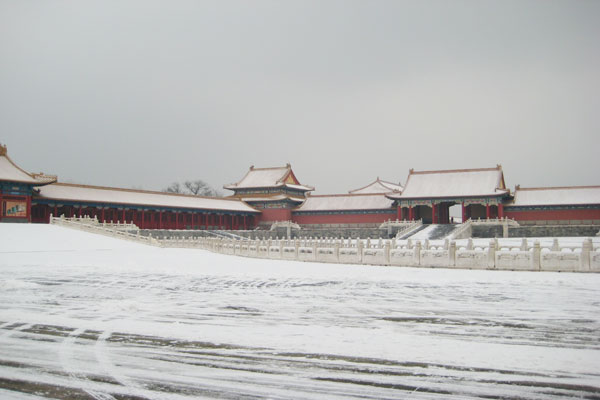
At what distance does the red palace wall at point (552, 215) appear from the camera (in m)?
48.8

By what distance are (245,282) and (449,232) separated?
→ 107ft

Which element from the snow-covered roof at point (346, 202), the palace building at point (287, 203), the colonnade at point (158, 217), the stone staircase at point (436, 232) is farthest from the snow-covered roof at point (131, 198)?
the stone staircase at point (436, 232)

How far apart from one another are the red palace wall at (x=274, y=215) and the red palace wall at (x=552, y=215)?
24747mm

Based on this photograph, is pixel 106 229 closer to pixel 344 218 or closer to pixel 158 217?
pixel 158 217

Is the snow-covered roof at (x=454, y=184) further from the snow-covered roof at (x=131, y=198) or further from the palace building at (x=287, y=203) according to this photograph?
Answer: the snow-covered roof at (x=131, y=198)

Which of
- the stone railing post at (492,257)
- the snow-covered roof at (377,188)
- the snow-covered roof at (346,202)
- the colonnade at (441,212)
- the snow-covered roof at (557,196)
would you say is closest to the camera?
the stone railing post at (492,257)

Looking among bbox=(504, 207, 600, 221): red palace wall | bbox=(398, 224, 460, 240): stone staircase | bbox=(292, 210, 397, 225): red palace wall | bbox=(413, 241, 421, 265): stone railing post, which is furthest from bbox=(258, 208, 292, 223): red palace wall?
bbox=(413, 241, 421, 265): stone railing post

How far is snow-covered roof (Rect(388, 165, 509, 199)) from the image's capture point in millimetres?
53438

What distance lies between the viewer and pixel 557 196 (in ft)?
166

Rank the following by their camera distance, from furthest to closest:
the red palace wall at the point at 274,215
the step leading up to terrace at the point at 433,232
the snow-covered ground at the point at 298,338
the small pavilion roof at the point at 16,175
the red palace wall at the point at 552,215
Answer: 1. the red palace wall at the point at 274,215
2. the red palace wall at the point at 552,215
3. the step leading up to terrace at the point at 433,232
4. the small pavilion roof at the point at 16,175
5. the snow-covered ground at the point at 298,338

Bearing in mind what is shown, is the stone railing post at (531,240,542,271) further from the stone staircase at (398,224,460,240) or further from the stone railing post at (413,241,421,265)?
the stone staircase at (398,224,460,240)

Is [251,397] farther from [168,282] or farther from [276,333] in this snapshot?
[168,282]

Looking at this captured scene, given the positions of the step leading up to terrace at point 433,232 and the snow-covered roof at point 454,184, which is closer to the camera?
the step leading up to terrace at point 433,232

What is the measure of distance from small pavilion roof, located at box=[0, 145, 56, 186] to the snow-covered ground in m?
26.3
